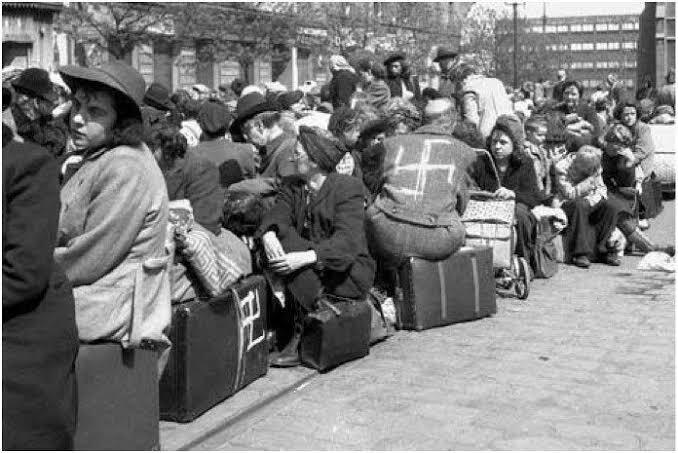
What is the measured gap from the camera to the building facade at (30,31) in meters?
31.3

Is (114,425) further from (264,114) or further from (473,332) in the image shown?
(264,114)

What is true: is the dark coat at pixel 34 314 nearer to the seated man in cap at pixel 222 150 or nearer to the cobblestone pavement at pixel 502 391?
the cobblestone pavement at pixel 502 391

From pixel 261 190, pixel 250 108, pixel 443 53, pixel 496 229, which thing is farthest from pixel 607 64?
pixel 261 190

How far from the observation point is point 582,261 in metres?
11.2

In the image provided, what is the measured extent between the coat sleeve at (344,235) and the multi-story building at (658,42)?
3576cm

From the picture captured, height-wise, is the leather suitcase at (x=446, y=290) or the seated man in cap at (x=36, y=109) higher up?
the seated man in cap at (x=36, y=109)

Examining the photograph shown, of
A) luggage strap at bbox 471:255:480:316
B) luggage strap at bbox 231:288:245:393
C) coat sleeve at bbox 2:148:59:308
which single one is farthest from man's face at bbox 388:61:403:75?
coat sleeve at bbox 2:148:59:308

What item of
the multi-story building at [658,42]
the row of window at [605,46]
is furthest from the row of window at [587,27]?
the multi-story building at [658,42]

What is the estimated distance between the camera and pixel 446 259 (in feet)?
27.7

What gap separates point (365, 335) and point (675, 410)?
1986 mm

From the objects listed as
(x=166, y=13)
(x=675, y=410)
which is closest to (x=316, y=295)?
(x=675, y=410)

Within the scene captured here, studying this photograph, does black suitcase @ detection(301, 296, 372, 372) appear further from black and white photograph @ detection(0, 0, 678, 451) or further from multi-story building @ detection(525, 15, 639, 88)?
multi-story building @ detection(525, 15, 639, 88)

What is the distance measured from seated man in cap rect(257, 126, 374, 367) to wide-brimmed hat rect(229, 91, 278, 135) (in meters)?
1.73

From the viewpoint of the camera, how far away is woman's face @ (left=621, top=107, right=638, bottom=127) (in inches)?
539
